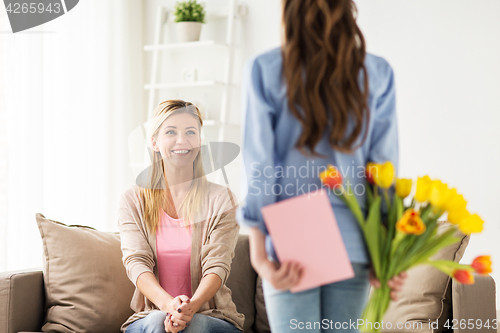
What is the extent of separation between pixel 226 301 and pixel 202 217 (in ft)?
0.92

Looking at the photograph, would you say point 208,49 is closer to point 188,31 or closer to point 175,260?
point 188,31

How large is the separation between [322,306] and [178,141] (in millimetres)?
942

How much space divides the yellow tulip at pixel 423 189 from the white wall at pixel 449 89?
1753mm

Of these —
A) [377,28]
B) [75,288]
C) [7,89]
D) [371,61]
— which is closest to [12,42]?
[7,89]

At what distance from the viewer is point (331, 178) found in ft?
2.52

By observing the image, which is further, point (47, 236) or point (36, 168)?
point (36, 168)

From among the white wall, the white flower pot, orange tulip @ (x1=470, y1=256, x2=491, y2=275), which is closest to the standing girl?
orange tulip @ (x1=470, y1=256, x2=491, y2=275)

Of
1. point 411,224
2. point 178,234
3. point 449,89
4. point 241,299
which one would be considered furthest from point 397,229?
point 449,89

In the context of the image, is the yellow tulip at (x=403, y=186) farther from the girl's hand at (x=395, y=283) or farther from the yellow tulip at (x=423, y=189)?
the girl's hand at (x=395, y=283)

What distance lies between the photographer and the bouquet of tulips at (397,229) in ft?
2.48

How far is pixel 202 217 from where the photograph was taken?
164 centimetres

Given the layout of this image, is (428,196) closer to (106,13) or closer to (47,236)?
(47,236)

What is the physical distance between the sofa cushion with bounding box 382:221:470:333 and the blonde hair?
753 mm

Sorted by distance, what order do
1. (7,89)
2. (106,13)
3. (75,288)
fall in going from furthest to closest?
(106,13)
(7,89)
(75,288)
